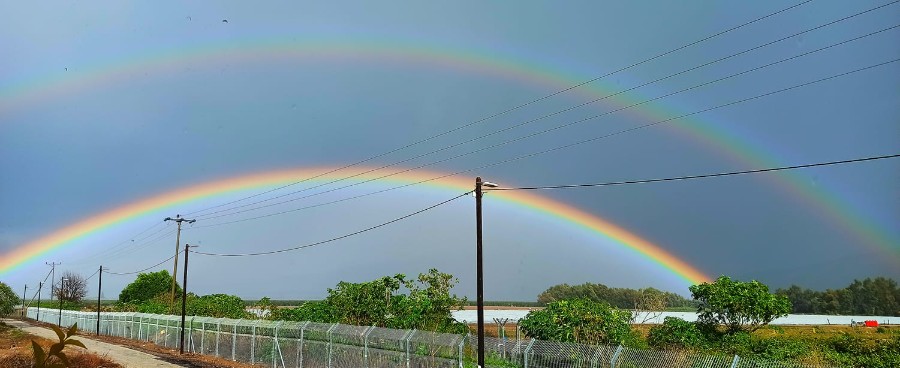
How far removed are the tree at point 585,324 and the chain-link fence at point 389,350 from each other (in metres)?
2.38

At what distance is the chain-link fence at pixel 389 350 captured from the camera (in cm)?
1639

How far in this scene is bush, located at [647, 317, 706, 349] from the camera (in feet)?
88.0

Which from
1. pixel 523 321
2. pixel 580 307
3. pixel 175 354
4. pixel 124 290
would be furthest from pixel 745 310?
pixel 124 290

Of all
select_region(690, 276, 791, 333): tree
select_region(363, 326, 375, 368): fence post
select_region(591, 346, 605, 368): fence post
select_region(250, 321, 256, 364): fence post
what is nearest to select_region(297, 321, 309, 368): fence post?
select_region(250, 321, 256, 364): fence post

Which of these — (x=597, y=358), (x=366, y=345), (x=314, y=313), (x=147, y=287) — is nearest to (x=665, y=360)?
(x=597, y=358)

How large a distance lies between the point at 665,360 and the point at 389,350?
34.9 ft

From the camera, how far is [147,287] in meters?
118

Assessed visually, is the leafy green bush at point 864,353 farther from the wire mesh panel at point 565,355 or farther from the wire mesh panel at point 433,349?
the wire mesh panel at point 433,349

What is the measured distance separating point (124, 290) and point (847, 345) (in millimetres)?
119730

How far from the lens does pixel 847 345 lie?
3388 cm

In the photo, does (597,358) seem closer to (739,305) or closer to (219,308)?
(739,305)

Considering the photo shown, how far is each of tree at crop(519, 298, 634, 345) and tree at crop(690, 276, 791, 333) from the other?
4418 mm

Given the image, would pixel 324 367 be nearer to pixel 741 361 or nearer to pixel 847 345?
pixel 741 361

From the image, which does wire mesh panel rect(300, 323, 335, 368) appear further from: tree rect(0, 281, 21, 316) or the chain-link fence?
tree rect(0, 281, 21, 316)
